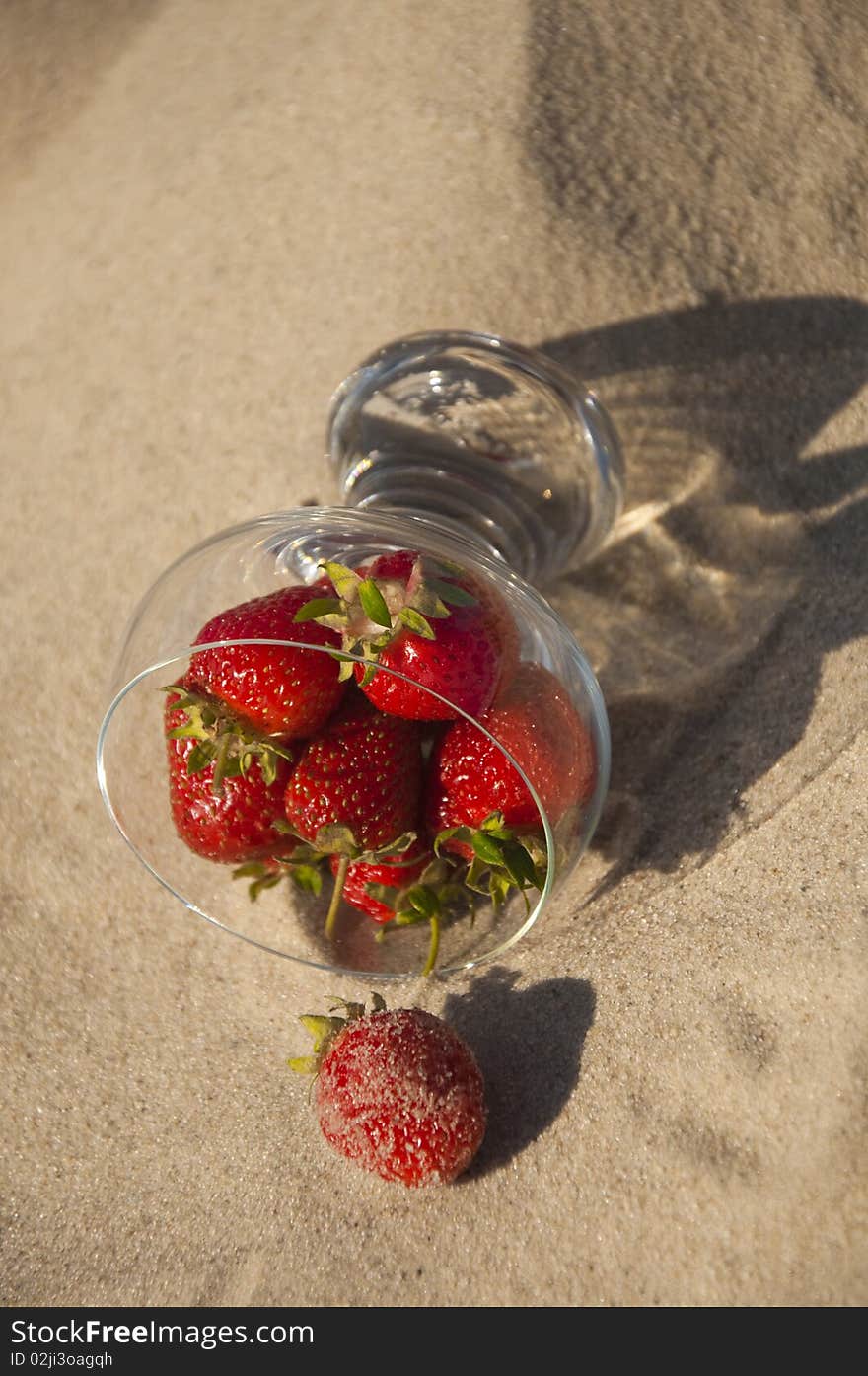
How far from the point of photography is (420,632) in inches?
30.0

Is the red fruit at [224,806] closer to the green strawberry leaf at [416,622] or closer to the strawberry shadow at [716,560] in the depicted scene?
the green strawberry leaf at [416,622]

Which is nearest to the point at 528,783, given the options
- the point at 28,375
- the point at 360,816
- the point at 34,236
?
the point at 360,816

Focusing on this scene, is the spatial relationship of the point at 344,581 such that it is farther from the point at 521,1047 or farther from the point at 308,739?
the point at 521,1047

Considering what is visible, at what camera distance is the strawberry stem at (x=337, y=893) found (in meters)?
0.85

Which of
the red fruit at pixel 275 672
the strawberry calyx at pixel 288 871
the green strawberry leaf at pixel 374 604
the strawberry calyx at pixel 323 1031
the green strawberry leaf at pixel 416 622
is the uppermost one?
the green strawberry leaf at pixel 374 604

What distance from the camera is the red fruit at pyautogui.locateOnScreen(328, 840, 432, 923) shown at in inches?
33.4

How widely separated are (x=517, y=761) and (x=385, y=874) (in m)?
0.15

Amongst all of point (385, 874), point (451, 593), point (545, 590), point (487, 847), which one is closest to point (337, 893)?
point (385, 874)

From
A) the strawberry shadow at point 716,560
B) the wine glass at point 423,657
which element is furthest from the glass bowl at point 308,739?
the strawberry shadow at point 716,560

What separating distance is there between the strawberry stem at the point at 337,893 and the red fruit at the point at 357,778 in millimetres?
33

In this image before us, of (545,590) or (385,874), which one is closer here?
(385,874)

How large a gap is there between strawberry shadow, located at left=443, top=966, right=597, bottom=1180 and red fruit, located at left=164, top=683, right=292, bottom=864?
0.67ft

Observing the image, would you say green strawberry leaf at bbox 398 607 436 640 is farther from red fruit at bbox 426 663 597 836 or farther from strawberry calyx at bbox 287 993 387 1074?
strawberry calyx at bbox 287 993 387 1074

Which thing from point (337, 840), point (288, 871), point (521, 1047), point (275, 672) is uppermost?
point (275, 672)
